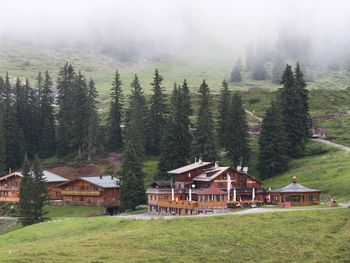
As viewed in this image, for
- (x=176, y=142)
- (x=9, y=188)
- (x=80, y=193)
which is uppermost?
(x=176, y=142)

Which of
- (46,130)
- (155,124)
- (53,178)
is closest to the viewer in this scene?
(53,178)

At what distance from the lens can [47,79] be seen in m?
170

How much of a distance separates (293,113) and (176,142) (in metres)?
22.3

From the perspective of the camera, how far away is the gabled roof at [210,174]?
106919 millimetres

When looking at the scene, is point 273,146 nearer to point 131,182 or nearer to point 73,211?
point 131,182

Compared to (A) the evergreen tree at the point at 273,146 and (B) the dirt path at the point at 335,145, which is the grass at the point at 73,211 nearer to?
(A) the evergreen tree at the point at 273,146

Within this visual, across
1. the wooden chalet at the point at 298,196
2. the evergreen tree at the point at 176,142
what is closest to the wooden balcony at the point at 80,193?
the evergreen tree at the point at 176,142

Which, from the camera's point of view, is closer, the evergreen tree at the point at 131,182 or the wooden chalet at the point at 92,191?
the evergreen tree at the point at 131,182

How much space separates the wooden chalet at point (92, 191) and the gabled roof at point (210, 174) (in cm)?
1904

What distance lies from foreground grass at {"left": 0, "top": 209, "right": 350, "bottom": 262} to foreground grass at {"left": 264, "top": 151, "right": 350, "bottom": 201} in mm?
18981

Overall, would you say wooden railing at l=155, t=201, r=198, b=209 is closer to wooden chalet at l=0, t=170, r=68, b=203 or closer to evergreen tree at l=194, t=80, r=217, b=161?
evergreen tree at l=194, t=80, r=217, b=161

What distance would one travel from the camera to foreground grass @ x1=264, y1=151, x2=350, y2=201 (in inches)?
3937

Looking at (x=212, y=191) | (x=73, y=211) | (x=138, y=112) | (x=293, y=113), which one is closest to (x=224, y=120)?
(x=293, y=113)

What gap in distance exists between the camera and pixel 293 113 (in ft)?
438
